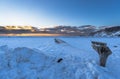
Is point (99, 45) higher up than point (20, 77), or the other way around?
point (99, 45)

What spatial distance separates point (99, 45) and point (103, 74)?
3073 millimetres

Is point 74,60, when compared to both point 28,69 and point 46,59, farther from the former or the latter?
point 28,69

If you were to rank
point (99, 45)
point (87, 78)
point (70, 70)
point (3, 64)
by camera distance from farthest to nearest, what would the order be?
point (99, 45) < point (3, 64) < point (70, 70) < point (87, 78)

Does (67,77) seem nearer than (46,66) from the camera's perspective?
Yes

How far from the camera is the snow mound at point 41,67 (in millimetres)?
12055

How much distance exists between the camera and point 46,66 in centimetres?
1325

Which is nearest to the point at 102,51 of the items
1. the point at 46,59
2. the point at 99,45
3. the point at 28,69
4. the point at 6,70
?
the point at 99,45

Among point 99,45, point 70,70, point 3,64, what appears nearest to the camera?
point 70,70

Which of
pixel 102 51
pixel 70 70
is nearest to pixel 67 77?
pixel 70 70

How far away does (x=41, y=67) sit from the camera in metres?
13.2

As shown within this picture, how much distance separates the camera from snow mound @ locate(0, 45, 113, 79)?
475 inches

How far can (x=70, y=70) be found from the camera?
1253cm

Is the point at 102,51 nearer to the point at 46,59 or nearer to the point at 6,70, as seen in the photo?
the point at 46,59

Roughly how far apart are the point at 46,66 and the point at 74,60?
2.72 m
